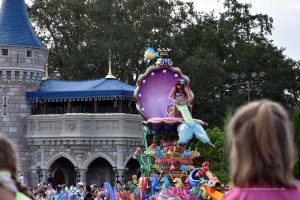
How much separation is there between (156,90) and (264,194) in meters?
17.7

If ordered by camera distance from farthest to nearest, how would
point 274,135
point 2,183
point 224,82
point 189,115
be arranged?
point 224,82, point 189,115, point 2,183, point 274,135

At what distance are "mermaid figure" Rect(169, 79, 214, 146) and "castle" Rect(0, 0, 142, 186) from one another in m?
19.6

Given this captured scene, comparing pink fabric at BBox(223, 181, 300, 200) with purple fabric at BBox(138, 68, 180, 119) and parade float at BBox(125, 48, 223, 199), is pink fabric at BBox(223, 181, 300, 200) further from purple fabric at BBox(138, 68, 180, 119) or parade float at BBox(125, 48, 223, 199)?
purple fabric at BBox(138, 68, 180, 119)

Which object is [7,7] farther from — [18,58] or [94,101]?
[94,101]

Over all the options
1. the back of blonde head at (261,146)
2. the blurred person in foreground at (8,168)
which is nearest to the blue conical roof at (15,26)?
the blurred person in foreground at (8,168)

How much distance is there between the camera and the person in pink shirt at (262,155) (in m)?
3.65

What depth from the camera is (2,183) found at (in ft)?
13.1

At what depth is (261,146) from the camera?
11.9 feet

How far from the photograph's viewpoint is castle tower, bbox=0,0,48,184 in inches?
1608

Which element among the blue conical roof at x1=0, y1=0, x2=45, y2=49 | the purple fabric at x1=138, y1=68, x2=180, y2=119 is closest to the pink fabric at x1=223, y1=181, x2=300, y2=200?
the purple fabric at x1=138, y1=68, x2=180, y2=119

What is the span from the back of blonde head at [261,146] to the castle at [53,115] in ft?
118

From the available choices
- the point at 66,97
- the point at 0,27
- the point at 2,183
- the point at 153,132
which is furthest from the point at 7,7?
the point at 2,183

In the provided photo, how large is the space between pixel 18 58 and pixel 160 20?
26.4ft

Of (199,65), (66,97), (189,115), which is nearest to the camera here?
(189,115)
